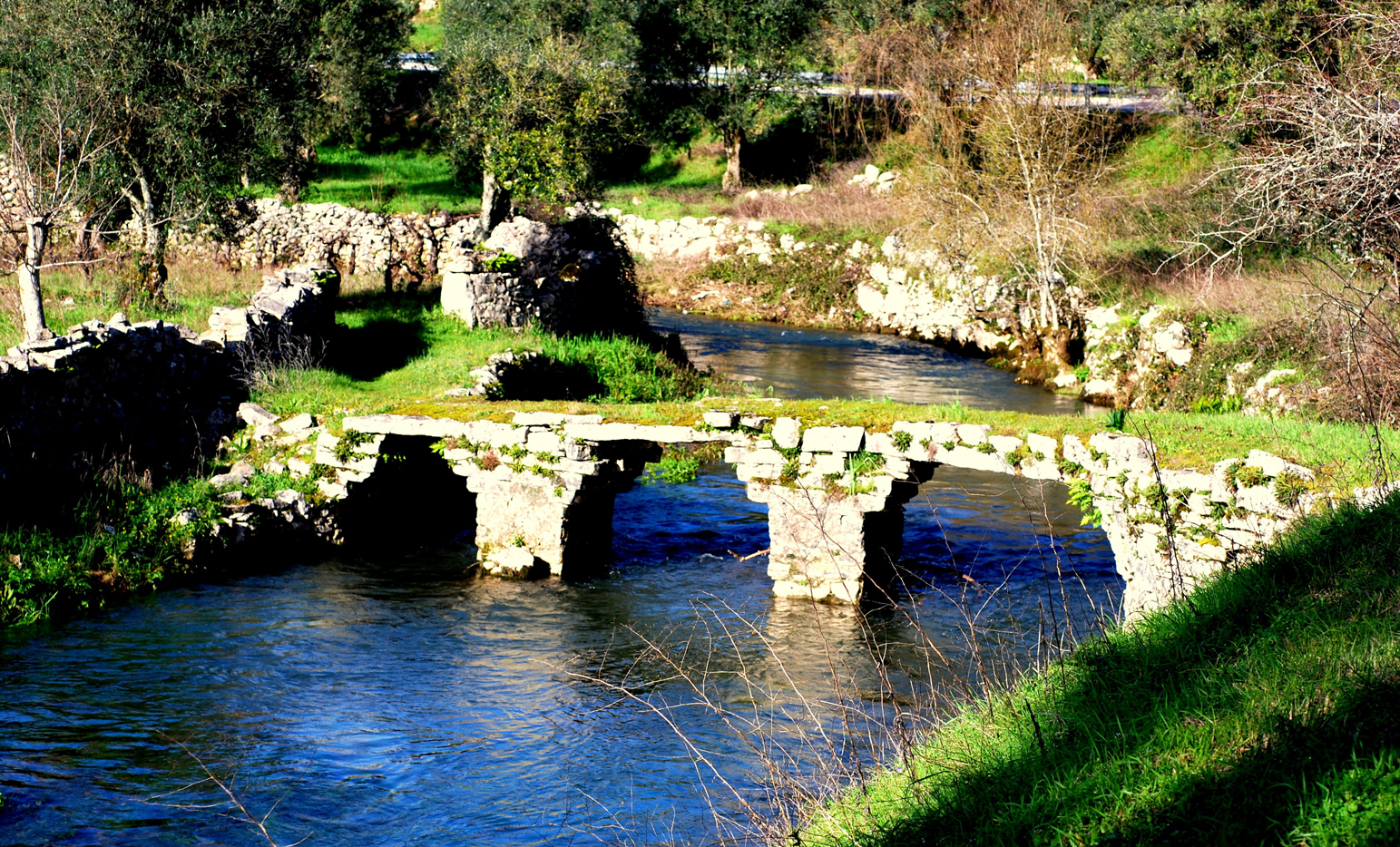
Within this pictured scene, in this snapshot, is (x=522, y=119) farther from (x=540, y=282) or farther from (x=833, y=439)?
(x=833, y=439)

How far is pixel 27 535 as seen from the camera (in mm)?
11016

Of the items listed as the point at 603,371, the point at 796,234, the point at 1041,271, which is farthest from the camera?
the point at 796,234

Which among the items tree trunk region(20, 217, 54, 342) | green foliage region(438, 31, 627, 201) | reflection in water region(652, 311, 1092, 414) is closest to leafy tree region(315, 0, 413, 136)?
green foliage region(438, 31, 627, 201)

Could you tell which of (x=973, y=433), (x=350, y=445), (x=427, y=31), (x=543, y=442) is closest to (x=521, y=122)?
(x=350, y=445)

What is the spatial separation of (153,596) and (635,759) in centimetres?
579

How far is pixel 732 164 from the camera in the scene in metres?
39.3

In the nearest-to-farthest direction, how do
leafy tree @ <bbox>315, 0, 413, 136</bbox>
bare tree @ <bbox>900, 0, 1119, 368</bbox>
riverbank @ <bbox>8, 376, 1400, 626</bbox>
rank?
riverbank @ <bbox>8, 376, 1400, 626</bbox> < bare tree @ <bbox>900, 0, 1119, 368</bbox> < leafy tree @ <bbox>315, 0, 413, 136</bbox>

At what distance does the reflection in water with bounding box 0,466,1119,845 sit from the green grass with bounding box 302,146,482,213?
48.3 feet

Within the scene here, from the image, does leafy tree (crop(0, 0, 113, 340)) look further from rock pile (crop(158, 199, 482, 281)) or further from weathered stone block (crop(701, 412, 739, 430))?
weathered stone block (crop(701, 412, 739, 430))

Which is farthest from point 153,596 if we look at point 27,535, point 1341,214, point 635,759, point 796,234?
point 796,234

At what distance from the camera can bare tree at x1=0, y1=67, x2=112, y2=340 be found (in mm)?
14539

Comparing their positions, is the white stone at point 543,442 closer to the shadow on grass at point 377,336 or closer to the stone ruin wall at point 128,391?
the stone ruin wall at point 128,391

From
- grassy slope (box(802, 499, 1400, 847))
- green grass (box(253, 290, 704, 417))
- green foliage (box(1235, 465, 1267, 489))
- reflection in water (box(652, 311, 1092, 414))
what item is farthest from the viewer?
reflection in water (box(652, 311, 1092, 414))

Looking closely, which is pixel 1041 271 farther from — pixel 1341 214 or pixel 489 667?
pixel 489 667
